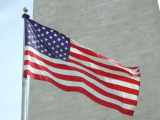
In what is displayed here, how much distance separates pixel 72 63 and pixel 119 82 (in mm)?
1273

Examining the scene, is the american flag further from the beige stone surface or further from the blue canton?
the beige stone surface

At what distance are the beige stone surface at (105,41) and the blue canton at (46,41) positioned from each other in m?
6.27

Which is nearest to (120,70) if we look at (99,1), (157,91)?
(157,91)

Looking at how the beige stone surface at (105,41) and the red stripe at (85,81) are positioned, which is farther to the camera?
the beige stone surface at (105,41)

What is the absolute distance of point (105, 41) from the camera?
19016 mm

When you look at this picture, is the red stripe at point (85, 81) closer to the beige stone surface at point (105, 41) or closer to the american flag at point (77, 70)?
the american flag at point (77, 70)

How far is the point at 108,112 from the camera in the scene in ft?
57.1

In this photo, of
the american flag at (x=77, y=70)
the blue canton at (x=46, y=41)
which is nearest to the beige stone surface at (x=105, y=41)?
the american flag at (x=77, y=70)

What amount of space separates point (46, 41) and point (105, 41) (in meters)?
7.84

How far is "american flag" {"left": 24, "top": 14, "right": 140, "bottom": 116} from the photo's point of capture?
11.1 m

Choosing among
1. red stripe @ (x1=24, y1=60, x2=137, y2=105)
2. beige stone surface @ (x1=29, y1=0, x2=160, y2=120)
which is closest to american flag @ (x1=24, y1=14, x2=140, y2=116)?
red stripe @ (x1=24, y1=60, x2=137, y2=105)

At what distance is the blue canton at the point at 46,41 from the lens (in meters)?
11.2

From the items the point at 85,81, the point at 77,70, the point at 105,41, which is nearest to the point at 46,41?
the point at 77,70

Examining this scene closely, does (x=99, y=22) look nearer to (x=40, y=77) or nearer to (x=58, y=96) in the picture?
(x=58, y=96)
